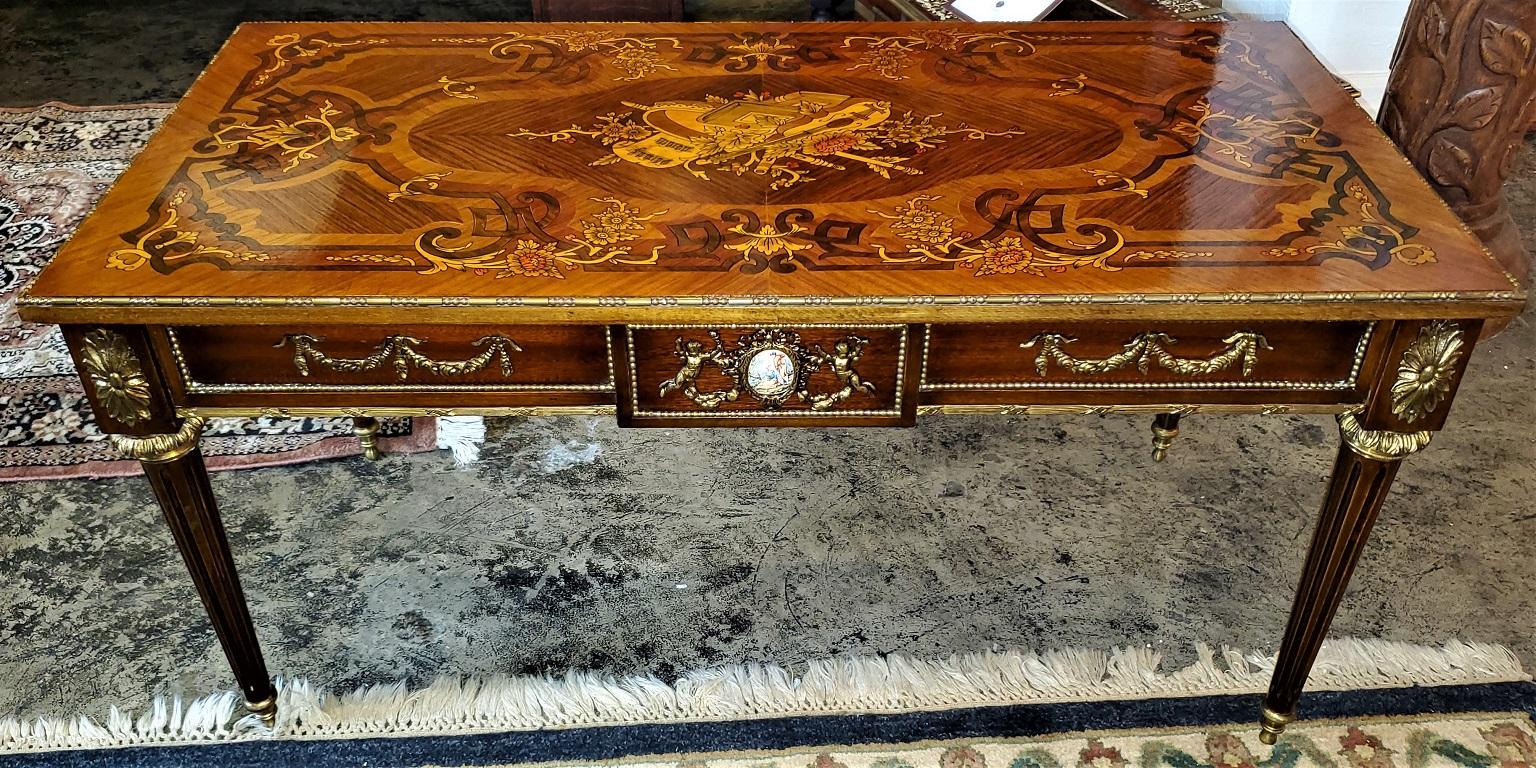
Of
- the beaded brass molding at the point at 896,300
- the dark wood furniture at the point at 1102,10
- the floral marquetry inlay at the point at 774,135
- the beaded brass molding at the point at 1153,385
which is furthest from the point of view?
the dark wood furniture at the point at 1102,10

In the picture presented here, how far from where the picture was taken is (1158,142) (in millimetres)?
1534

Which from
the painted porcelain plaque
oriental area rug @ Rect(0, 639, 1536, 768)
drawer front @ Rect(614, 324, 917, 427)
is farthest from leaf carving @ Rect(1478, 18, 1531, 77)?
the painted porcelain plaque

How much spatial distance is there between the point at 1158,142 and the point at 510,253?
33.4 inches

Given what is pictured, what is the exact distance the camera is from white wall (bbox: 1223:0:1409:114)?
9.52ft

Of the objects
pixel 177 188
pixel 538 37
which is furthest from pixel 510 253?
pixel 538 37

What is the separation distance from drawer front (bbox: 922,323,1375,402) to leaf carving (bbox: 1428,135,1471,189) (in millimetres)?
1113

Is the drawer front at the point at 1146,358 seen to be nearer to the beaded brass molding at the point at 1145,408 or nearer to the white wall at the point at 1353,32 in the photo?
the beaded brass molding at the point at 1145,408

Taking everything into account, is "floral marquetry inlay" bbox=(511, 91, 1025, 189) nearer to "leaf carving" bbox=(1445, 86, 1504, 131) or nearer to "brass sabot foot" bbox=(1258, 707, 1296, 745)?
"brass sabot foot" bbox=(1258, 707, 1296, 745)

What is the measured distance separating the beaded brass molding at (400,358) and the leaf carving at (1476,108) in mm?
1762

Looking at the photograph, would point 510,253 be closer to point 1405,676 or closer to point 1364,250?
point 1364,250

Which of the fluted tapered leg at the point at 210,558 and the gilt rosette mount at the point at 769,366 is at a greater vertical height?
the gilt rosette mount at the point at 769,366

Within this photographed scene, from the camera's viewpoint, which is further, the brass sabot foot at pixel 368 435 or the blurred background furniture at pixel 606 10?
the blurred background furniture at pixel 606 10

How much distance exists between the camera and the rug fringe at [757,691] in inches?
66.3

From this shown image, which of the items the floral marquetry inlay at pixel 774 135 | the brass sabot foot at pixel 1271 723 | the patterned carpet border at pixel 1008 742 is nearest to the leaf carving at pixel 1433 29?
the floral marquetry inlay at pixel 774 135
